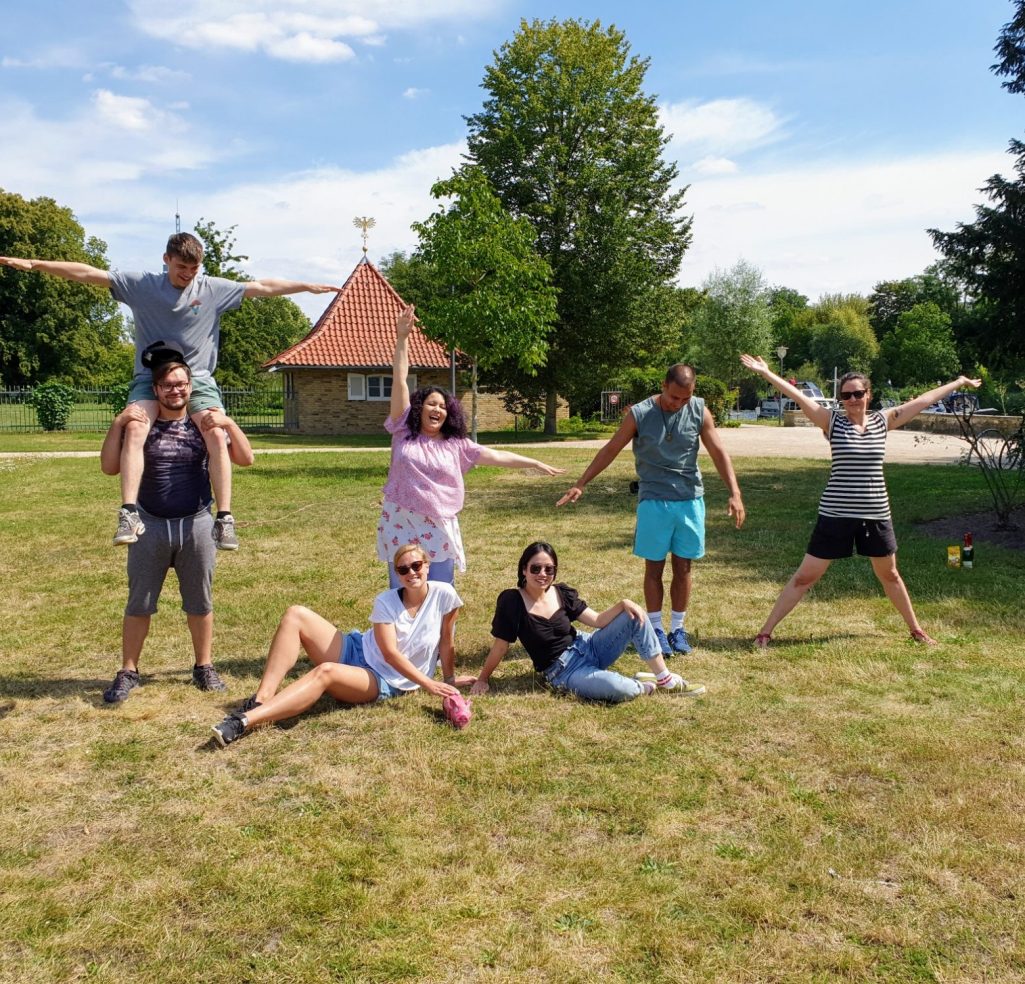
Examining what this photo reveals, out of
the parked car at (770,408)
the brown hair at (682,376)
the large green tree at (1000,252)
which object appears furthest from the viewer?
the parked car at (770,408)

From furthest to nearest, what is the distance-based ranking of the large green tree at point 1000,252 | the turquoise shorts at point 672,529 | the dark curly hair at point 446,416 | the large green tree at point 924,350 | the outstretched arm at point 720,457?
the large green tree at point 924,350 → the large green tree at point 1000,252 → the turquoise shorts at point 672,529 → the outstretched arm at point 720,457 → the dark curly hair at point 446,416

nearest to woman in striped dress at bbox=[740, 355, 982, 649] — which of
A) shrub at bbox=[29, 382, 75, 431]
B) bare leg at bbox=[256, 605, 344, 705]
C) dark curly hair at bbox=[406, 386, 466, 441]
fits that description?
dark curly hair at bbox=[406, 386, 466, 441]

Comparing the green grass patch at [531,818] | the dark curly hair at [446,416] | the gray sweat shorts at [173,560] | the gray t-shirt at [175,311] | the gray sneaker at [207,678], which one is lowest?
the green grass patch at [531,818]

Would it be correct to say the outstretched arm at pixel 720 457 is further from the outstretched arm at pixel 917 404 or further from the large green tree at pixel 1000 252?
the large green tree at pixel 1000 252

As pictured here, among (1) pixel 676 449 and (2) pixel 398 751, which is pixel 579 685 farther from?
(1) pixel 676 449

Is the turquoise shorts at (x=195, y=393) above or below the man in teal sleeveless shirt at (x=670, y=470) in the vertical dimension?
above

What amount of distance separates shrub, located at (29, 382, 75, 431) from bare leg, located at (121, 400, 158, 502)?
3331cm

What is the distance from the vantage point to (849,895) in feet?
11.0

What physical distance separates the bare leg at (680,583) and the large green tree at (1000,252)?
34.1 feet

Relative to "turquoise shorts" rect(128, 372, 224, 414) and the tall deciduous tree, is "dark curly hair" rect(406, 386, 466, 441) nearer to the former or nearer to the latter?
"turquoise shorts" rect(128, 372, 224, 414)

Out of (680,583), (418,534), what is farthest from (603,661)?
(418,534)

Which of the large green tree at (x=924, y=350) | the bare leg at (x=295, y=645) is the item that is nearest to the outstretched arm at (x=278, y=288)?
the bare leg at (x=295, y=645)

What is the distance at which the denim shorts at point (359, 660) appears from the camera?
5465 millimetres

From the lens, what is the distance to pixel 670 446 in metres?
6.44
